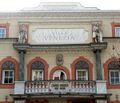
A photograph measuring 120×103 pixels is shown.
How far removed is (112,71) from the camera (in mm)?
32562

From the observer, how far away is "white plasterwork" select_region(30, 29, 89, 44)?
109 ft

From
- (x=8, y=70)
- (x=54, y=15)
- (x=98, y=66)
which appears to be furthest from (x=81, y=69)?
(x=8, y=70)

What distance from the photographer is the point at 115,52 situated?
Result: 32875mm

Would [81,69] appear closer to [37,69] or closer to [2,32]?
[37,69]

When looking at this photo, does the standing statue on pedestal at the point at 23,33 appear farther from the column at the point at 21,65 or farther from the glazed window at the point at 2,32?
the glazed window at the point at 2,32

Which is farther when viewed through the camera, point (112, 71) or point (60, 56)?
point (60, 56)

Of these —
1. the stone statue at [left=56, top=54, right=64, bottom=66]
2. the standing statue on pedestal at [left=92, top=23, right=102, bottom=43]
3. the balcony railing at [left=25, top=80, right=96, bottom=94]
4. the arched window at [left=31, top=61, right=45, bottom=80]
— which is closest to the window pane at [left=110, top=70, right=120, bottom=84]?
the balcony railing at [left=25, top=80, right=96, bottom=94]

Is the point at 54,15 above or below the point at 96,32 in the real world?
above

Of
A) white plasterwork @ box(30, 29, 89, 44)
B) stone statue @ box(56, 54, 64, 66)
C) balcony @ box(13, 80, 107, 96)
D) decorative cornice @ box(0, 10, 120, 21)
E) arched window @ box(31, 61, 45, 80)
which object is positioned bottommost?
balcony @ box(13, 80, 107, 96)

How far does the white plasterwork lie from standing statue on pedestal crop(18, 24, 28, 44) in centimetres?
68

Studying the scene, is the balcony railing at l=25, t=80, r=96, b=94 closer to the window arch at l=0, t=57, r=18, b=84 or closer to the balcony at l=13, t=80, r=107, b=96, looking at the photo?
the balcony at l=13, t=80, r=107, b=96

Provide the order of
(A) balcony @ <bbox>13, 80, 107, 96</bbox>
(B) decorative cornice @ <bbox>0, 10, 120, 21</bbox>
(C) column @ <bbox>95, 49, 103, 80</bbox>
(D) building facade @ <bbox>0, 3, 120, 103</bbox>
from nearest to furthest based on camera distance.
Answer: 1. (A) balcony @ <bbox>13, 80, 107, 96</bbox>
2. (D) building facade @ <bbox>0, 3, 120, 103</bbox>
3. (C) column @ <bbox>95, 49, 103, 80</bbox>
4. (B) decorative cornice @ <bbox>0, 10, 120, 21</bbox>

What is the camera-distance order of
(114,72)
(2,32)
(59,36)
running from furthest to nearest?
1. (2,32)
2. (59,36)
3. (114,72)

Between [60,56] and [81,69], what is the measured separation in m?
2.28
